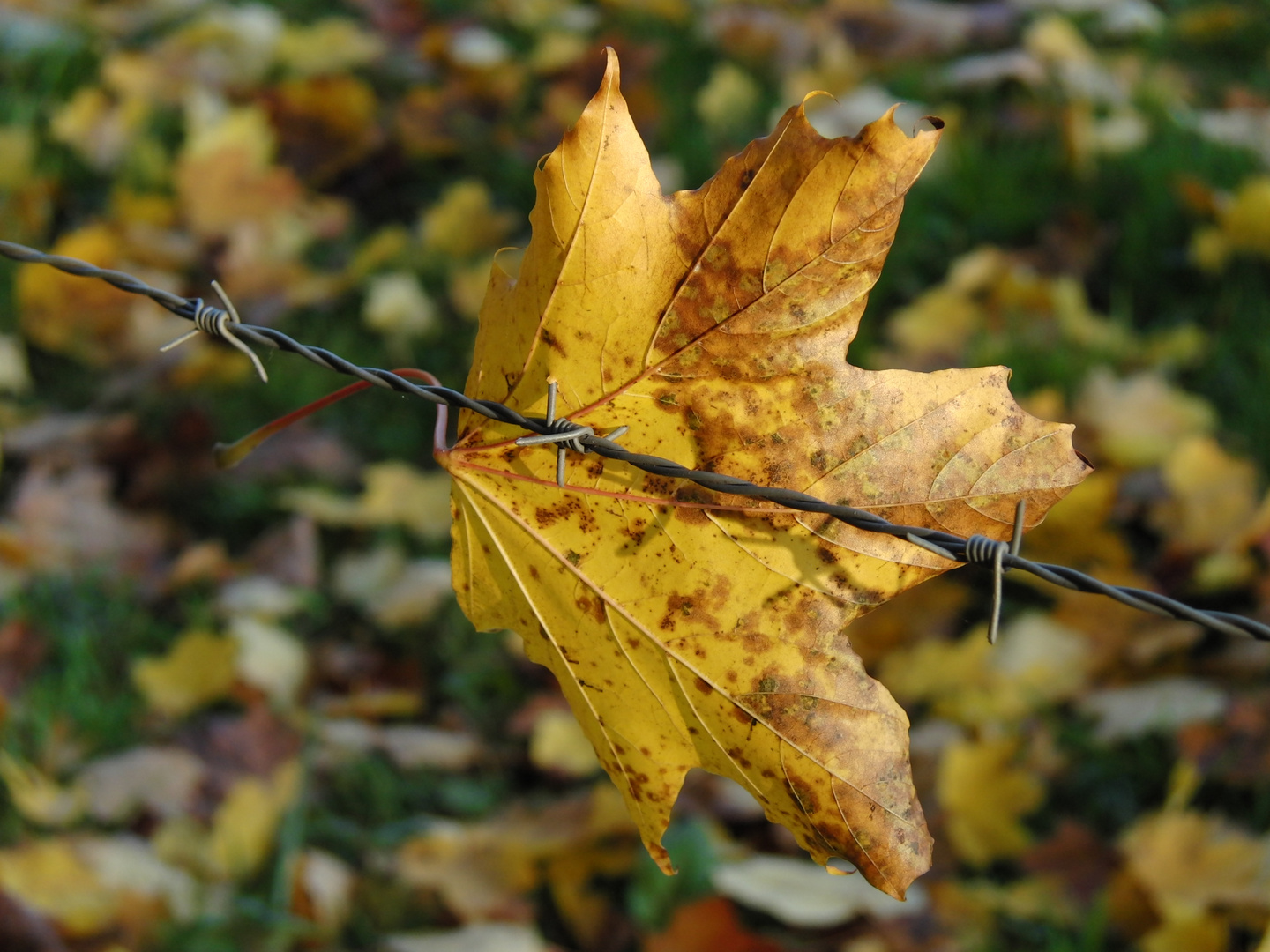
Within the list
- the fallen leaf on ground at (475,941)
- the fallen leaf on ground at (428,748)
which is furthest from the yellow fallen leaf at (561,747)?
the fallen leaf on ground at (475,941)

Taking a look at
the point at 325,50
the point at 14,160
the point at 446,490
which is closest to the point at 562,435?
the point at 446,490

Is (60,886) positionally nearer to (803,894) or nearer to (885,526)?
(803,894)

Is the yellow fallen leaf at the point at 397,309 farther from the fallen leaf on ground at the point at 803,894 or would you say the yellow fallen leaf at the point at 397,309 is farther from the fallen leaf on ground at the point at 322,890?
the fallen leaf on ground at the point at 803,894

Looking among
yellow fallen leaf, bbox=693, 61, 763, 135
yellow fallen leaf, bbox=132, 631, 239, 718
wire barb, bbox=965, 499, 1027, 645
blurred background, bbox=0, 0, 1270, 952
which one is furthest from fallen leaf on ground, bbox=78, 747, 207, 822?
yellow fallen leaf, bbox=693, 61, 763, 135

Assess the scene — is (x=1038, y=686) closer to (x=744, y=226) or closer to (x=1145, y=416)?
(x=1145, y=416)

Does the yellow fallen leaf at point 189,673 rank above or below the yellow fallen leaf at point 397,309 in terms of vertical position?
below

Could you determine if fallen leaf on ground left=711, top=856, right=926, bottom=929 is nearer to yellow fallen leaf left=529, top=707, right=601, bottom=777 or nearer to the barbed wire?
yellow fallen leaf left=529, top=707, right=601, bottom=777
